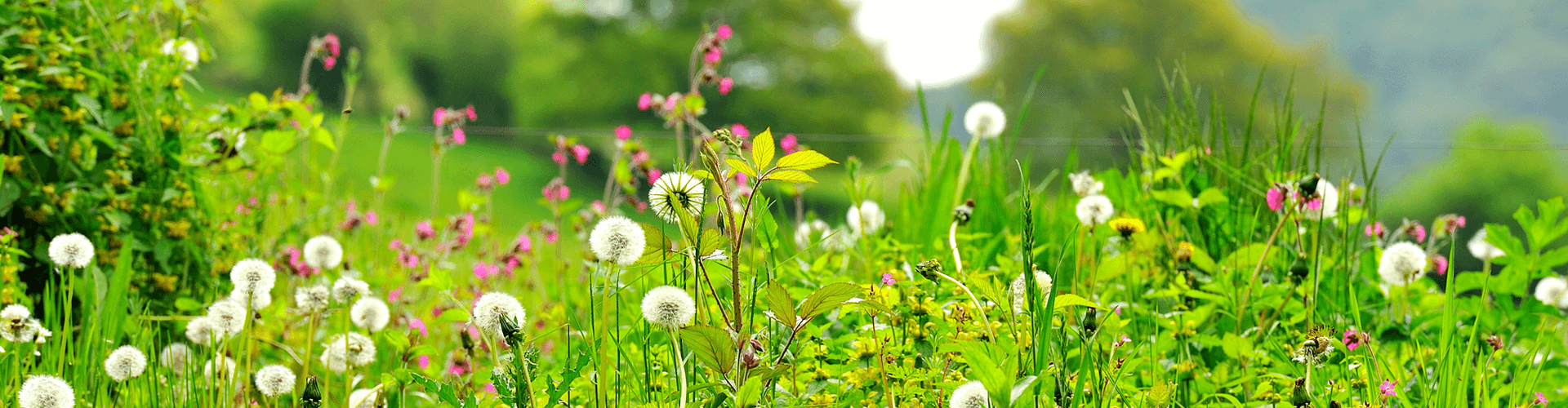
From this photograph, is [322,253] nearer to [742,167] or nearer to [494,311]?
[494,311]

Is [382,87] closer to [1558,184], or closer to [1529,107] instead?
[1558,184]

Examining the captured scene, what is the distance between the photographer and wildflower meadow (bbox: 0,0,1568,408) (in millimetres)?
1043

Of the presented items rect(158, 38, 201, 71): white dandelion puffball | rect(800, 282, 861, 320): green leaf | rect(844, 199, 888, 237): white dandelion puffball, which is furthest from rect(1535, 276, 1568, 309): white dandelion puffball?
rect(158, 38, 201, 71): white dandelion puffball

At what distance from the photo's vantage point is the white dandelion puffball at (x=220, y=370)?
135 centimetres

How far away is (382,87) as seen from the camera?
74.7 ft

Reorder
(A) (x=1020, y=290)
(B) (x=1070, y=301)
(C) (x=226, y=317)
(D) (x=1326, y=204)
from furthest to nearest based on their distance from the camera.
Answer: (D) (x=1326, y=204) < (C) (x=226, y=317) < (A) (x=1020, y=290) < (B) (x=1070, y=301)

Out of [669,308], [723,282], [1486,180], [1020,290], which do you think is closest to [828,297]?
[669,308]

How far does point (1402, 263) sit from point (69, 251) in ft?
7.18

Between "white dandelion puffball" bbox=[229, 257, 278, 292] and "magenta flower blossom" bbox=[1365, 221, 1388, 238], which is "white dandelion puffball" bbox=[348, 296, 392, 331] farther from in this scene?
"magenta flower blossom" bbox=[1365, 221, 1388, 238]

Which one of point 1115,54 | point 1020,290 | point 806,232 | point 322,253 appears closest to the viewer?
point 1020,290

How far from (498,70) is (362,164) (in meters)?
5.43

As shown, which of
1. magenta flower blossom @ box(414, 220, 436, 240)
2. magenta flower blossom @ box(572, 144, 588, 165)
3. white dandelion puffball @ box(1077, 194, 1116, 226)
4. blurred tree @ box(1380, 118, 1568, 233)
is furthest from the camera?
blurred tree @ box(1380, 118, 1568, 233)

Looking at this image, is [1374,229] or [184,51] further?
[1374,229]

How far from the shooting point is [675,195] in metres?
0.94
